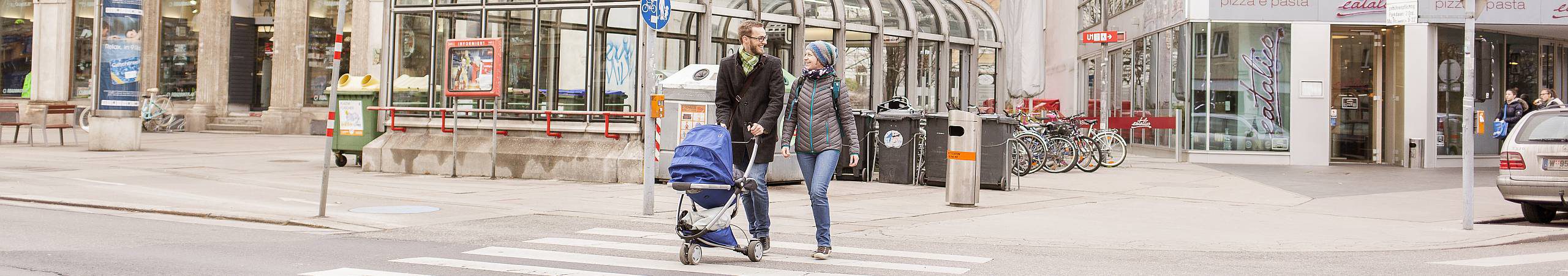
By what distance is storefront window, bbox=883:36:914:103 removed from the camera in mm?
21000

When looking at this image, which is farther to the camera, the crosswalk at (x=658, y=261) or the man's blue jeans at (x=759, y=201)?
the man's blue jeans at (x=759, y=201)

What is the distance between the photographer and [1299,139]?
A: 69.3 ft

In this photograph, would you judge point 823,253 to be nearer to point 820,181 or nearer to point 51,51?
point 820,181

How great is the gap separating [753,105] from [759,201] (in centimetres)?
58

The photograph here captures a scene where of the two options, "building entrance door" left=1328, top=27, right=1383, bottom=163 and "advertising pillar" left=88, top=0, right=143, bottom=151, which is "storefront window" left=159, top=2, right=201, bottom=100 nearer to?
"advertising pillar" left=88, top=0, right=143, bottom=151

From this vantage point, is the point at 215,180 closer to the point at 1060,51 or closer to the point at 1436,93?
the point at 1436,93

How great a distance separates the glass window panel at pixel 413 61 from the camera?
16.3 metres

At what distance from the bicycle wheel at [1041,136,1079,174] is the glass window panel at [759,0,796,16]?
4001 millimetres

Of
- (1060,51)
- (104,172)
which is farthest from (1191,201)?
(1060,51)

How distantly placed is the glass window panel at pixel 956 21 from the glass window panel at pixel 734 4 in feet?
21.6

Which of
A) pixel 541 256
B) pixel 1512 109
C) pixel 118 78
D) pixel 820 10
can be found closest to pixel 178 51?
pixel 118 78

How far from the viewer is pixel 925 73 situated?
2191cm

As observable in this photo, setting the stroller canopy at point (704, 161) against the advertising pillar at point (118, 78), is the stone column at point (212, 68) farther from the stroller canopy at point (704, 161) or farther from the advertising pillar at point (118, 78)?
the stroller canopy at point (704, 161)

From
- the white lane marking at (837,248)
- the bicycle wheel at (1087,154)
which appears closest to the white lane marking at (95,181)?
the white lane marking at (837,248)
